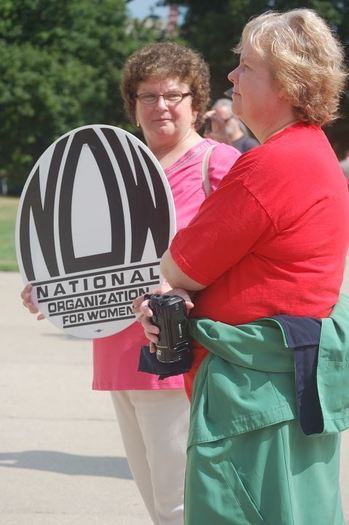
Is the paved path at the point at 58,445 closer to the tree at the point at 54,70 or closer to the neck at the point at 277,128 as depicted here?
the neck at the point at 277,128

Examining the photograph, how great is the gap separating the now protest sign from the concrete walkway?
1.36 m

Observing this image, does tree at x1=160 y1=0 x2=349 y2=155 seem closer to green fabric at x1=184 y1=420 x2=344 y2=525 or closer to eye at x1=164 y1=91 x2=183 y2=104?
eye at x1=164 y1=91 x2=183 y2=104

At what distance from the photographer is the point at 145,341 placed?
3188mm

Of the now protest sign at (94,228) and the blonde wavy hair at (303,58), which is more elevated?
the blonde wavy hair at (303,58)

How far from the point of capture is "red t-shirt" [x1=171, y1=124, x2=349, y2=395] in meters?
2.21

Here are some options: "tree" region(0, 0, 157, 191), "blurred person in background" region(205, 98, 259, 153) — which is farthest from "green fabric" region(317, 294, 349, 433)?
"tree" region(0, 0, 157, 191)

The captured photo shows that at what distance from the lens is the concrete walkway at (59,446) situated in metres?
4.18

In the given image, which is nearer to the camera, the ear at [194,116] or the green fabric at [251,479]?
the green fabric at [251,479]

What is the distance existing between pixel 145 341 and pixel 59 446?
6.85 ft

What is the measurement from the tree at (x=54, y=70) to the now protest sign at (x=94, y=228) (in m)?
37.4

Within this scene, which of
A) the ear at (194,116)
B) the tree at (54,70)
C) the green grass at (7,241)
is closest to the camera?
the ear at (194,116)

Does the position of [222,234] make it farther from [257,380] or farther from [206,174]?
[206,174]

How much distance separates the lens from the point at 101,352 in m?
3.25

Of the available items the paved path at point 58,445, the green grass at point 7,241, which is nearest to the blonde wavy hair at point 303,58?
the paved path at point 58,445
